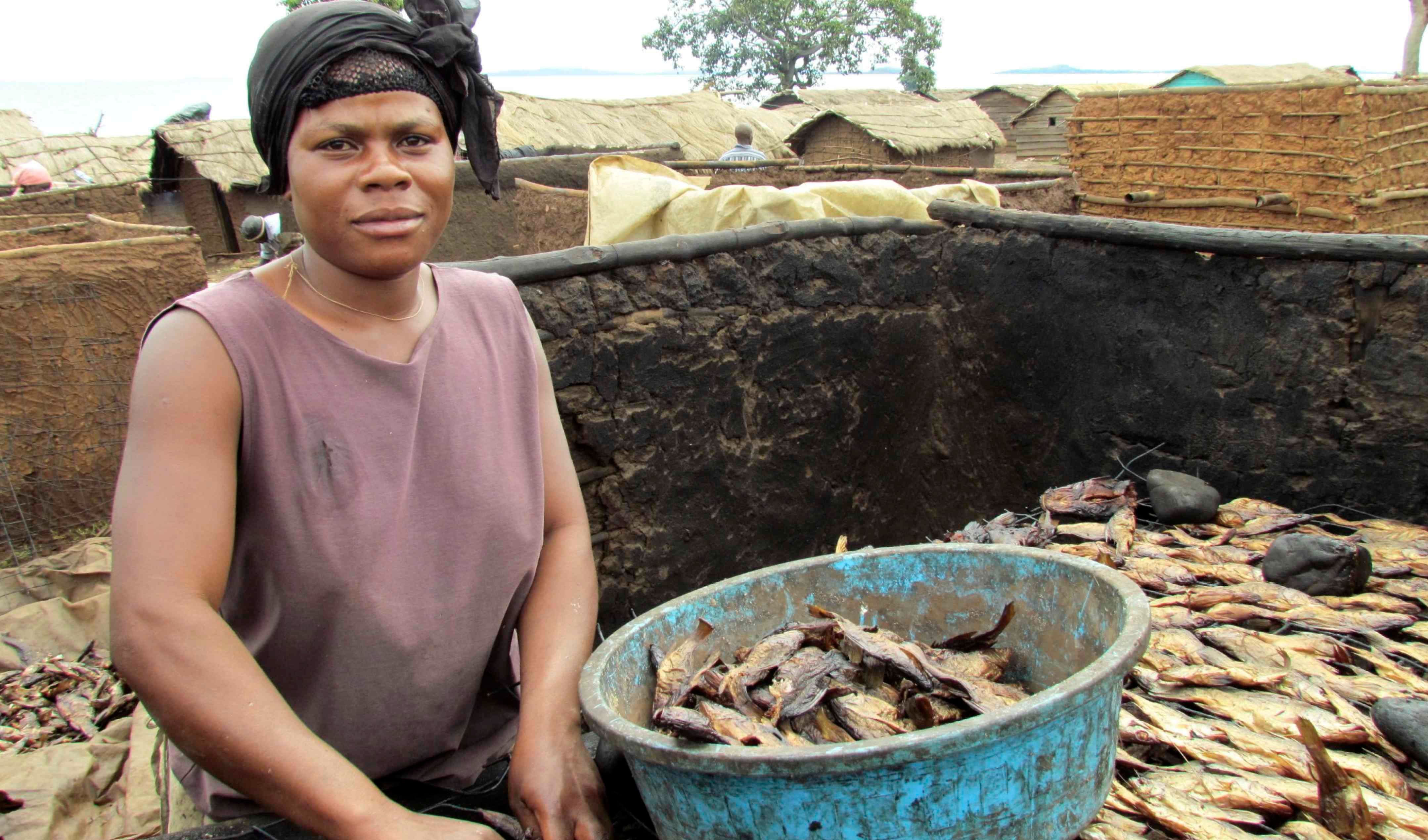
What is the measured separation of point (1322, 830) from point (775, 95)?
31.1 metres

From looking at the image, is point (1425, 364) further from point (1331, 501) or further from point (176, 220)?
point (176, 220)

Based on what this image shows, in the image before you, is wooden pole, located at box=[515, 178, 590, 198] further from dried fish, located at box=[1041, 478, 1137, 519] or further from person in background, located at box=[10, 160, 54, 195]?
person in background, located at box=[10, 160, 54, 195]

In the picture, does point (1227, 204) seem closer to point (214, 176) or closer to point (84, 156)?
point (214, 176)

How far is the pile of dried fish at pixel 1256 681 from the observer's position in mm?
1775

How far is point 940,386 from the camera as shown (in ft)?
13.8

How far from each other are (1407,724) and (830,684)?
1.24m

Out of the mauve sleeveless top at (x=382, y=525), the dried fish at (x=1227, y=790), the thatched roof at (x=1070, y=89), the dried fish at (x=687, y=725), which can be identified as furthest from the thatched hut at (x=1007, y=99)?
the dried fish at (x=687, y=725)

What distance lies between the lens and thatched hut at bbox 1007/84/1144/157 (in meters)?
25.0

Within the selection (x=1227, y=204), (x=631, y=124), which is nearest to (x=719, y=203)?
(x=1227, y=204)

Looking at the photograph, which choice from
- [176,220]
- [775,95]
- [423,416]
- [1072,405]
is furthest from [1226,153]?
[775,95]

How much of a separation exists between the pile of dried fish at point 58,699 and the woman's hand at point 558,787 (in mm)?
2253

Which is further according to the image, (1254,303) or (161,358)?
(1254,303)

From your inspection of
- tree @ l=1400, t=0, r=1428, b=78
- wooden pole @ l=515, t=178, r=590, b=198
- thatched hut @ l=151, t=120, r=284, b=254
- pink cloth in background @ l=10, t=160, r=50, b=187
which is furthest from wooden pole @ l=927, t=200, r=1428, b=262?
tree @ l=1400, t=0, r=1428, b=78

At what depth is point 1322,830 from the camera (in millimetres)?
1762
